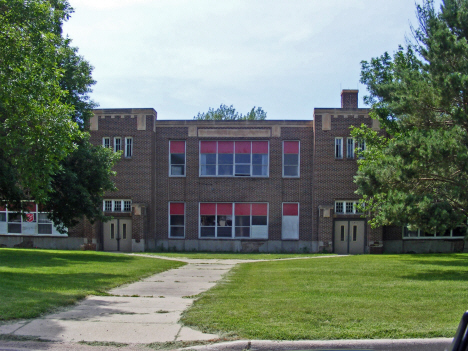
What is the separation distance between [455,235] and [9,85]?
28.7 metres

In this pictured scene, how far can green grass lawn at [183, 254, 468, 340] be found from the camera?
7.50 m

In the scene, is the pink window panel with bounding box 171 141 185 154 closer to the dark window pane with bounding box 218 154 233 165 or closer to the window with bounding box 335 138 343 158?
the dark window pane with bounding box 218 154 233 165

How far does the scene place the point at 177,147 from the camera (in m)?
34.3

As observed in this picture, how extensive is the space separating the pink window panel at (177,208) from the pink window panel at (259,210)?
471cm

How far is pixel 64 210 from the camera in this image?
24.9m

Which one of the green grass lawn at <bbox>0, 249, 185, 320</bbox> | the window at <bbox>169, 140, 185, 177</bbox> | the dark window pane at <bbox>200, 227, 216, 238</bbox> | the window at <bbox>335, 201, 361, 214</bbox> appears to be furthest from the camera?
the window at <bbox>169, 140, 185, 177</bbox>

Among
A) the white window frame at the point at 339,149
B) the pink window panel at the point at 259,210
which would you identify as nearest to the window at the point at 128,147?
the pink window panel at the point at 259,210

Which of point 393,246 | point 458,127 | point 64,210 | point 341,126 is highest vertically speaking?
point 341,126

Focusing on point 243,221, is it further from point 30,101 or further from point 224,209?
point 30,101

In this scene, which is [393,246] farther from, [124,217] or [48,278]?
[48,278]

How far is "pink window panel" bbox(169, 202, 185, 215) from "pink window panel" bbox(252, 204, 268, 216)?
4.71 meters

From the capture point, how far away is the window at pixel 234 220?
33.8 metres

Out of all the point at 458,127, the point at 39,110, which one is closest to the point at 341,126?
the point at 458,127

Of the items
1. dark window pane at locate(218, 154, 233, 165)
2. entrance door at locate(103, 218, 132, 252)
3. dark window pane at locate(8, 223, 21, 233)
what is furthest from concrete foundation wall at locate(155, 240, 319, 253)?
dark window pane at locate(8, 223, 21, 233)
